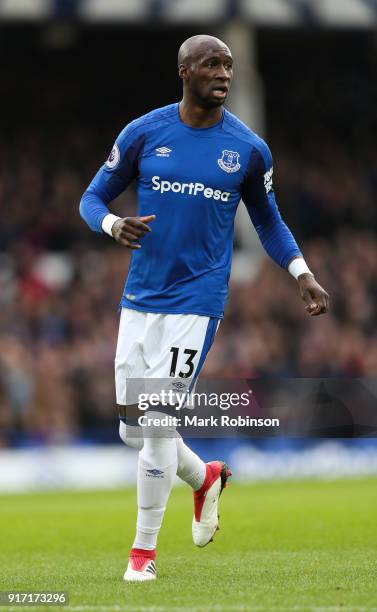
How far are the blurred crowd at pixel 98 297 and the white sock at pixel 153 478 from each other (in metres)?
10.3

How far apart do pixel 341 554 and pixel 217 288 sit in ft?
6.71

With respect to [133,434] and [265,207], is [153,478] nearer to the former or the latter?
[133,434]

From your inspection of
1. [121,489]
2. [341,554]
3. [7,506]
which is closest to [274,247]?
[341,554]

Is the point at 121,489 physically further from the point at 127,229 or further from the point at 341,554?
the point at 127,229

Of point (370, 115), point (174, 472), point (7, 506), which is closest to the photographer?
point (174, 472)

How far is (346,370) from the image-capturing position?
18.2m

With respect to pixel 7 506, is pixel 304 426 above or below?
above

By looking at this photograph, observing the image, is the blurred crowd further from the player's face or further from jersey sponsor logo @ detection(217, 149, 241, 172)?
the player's face

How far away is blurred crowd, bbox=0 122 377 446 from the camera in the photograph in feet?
57.3

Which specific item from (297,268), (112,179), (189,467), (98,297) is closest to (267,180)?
(297,268)

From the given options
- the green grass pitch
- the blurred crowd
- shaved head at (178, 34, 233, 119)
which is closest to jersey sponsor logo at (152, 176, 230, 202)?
shaved head at (178, 34, 233, 119)

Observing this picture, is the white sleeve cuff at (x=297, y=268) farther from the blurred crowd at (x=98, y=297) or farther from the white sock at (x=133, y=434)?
the blurred crowd at (x=98, y=297)

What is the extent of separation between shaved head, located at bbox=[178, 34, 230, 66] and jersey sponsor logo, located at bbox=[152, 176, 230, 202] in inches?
24.7

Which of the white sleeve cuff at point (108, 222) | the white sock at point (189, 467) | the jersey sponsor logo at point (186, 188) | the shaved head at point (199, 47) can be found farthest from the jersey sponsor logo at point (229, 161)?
the white sock at point (189, 467)
